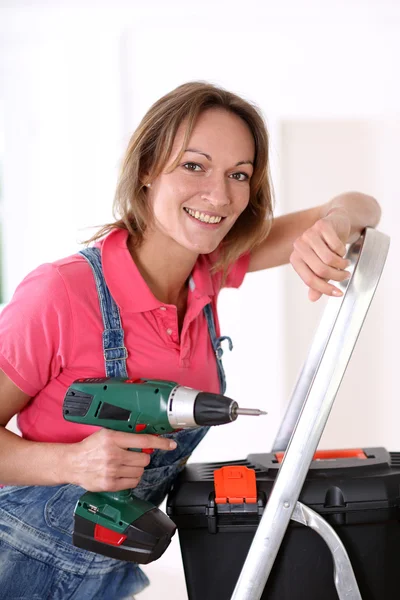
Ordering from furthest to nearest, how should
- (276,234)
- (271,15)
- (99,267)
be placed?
1. (271,15)
2. (276,234)
3. (99,267)

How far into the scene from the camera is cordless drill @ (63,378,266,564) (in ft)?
3.53

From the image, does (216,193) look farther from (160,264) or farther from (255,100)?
(255,100)

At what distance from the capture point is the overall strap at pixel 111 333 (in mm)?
1287

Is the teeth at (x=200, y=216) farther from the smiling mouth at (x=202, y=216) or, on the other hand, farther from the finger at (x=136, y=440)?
the finger at (x=136, y=440)

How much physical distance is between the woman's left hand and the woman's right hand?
1.10ft

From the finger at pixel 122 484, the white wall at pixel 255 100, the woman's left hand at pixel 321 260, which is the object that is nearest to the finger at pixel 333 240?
the woman's left hand at pixel 321 260

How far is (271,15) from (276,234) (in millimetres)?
2255

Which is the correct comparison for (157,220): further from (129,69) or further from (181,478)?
(129,69)

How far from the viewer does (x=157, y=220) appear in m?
1.44

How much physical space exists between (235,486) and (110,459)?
0.21m

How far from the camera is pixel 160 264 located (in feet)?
4.82

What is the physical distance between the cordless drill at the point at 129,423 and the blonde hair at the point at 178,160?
432mm

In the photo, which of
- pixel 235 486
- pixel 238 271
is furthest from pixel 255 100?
pixel 235 486

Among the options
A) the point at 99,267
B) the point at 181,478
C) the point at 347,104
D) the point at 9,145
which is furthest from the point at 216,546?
the point at 9,145
